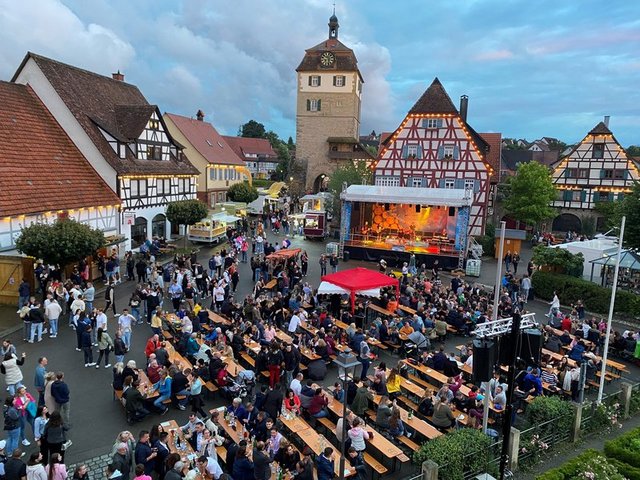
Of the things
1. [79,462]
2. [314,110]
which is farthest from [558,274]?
[314,110]

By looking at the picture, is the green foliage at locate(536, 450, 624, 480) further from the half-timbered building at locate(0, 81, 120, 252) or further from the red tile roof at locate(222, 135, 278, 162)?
the red tile roof at locate(222, 135, 278, 162)

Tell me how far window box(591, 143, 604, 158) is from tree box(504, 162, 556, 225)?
597 cm

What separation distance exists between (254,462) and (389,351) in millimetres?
8853

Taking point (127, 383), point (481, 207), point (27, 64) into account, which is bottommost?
point (127, 383)

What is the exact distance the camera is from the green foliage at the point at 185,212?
29672mm

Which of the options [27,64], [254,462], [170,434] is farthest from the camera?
[27,64]

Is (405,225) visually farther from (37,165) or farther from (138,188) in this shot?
(37,165)

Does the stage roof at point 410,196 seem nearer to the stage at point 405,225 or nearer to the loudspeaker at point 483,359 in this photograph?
the stage at point 405,225

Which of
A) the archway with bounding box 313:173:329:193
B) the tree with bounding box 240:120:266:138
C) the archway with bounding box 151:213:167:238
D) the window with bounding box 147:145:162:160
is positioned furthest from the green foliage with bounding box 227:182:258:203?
the tree with bounding box 240:120:266:138

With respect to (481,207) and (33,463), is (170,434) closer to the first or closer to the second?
(33,463)

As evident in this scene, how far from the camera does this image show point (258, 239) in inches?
1214

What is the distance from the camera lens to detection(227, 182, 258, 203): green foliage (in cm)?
4875

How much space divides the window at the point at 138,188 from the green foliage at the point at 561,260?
23.4 m

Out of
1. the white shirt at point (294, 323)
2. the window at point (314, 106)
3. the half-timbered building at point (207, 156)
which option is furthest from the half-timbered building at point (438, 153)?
the white shirt at point (294, 323)
